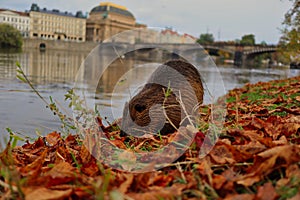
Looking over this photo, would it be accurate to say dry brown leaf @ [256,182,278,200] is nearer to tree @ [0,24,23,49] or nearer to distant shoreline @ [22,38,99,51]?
tree @ [0,24,23,49]

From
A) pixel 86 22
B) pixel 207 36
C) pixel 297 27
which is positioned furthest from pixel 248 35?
pixel 297 27

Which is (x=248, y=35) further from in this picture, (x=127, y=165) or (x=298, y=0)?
(x=127, y=165)

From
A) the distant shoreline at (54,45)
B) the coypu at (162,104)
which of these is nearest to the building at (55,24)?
the distant shoreline at (54,45)

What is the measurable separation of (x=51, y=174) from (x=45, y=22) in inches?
5102

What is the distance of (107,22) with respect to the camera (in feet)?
388

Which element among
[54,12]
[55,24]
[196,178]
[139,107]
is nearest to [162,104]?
[139,107]

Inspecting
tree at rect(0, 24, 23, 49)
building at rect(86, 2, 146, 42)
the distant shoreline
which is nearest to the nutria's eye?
tree at rect(0, 24, 23, 49)

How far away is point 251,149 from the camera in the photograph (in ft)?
6.58

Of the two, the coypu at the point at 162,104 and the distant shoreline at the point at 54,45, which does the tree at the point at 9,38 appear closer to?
the distant shoreline at the point at 54,45

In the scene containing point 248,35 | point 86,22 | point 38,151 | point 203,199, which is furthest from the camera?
point 86,22

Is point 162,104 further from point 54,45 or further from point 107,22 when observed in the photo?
point 107,22

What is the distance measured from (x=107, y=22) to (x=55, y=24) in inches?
818

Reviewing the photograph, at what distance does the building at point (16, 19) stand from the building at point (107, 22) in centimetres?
2245

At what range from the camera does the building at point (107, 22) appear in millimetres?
110625
